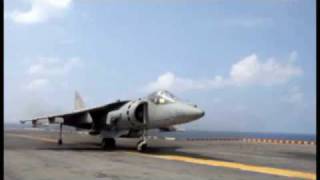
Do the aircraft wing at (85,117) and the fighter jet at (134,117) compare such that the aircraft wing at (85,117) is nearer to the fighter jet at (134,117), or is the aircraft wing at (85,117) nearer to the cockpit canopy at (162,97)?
the fighter jet at (134,117)

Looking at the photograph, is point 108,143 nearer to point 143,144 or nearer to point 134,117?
point 143,144

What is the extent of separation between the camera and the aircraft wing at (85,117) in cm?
2438

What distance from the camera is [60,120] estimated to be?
26672mm

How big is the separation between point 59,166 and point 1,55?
9.92m

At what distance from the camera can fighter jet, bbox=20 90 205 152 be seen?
19328 mm

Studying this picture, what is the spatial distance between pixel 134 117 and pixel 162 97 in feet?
5.80

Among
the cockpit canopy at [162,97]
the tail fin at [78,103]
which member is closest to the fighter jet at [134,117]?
the cockpit canopy at [162,97]

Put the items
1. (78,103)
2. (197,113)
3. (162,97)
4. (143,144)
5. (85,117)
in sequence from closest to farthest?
(197,113), (162,97), (143,144), (85,117), (78,103)

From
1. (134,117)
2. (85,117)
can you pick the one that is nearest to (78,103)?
(85,117)

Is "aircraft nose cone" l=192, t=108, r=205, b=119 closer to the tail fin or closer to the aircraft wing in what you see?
the aircraft wing

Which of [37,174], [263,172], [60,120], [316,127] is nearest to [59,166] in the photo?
[37,174]

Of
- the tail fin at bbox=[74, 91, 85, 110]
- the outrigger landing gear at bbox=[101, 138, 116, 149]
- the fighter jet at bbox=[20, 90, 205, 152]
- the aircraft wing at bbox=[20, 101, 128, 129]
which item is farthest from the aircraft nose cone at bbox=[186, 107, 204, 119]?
the tail fin at bbox=[74, 91, 85, 110]

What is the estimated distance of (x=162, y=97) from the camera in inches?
803

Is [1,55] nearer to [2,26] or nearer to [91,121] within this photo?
[2,26]
